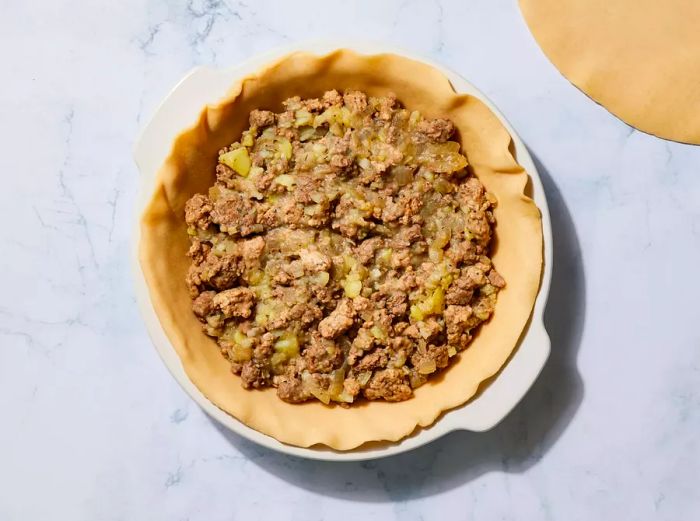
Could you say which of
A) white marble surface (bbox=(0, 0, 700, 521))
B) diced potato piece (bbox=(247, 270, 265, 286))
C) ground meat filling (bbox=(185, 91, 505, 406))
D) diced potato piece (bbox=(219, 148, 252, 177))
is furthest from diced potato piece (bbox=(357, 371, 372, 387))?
diced potato piece (bbox=(219, 148, 252, 177))

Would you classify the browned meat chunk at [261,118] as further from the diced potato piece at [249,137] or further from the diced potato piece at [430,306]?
the diced potato piece at [430,306]

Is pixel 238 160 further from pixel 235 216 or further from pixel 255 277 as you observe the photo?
pixel 255 277

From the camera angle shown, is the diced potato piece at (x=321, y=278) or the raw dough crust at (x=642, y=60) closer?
the diced potato piece at (x=321, y=278)

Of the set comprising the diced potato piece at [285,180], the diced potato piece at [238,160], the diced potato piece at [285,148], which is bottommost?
the diced potato piece at [285,180]

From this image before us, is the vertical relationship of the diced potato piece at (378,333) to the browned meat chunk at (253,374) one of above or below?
above

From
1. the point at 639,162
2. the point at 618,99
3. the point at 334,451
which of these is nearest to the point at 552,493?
the point at 334,451

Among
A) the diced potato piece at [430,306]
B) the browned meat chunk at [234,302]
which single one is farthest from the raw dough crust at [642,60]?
the browned meat chunk at [234,302]

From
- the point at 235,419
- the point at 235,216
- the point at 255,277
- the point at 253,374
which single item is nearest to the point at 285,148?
the point at 235,216
